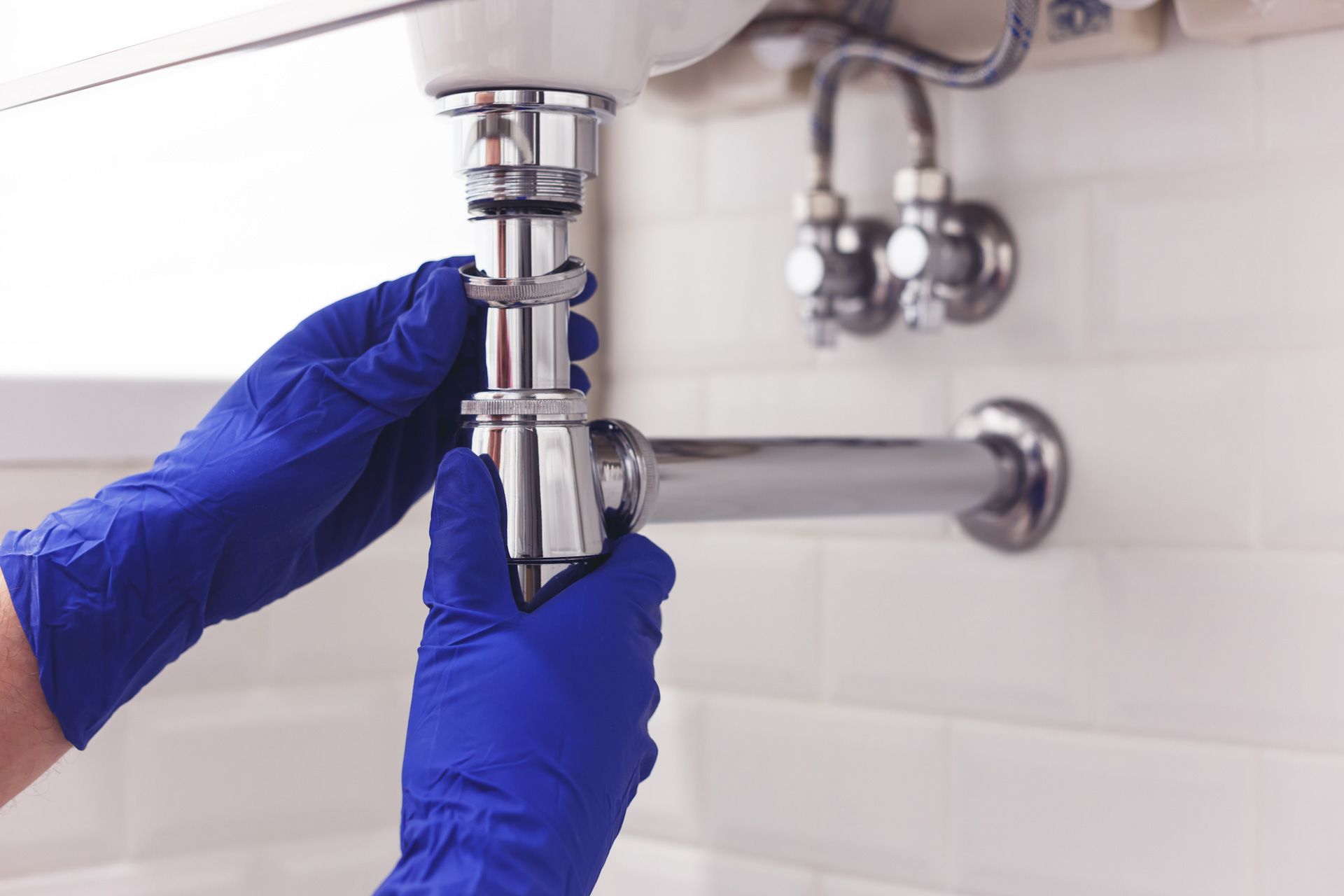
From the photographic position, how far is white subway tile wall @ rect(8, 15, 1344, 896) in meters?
0.62

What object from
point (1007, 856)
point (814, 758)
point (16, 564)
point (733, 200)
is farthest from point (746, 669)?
point (16, 564)

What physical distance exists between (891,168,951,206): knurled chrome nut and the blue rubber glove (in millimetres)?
287

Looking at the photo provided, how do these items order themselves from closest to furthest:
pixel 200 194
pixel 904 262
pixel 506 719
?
pixel 506 719
pixel 904 262
pixel 200 194

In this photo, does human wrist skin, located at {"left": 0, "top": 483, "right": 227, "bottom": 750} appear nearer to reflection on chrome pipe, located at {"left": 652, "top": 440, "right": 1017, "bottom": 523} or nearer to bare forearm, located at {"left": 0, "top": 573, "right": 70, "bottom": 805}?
bare forearm, located at {"left": 0, "top": 573, "right": 70, "bottom": 805}

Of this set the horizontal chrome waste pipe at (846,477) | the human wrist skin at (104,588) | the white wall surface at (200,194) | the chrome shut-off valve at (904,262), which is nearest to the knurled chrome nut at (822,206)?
the chrome shut-off valve at (904,262)

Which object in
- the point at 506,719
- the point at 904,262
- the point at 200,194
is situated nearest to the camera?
the point at 506,719

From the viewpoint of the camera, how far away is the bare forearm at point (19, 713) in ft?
1.82

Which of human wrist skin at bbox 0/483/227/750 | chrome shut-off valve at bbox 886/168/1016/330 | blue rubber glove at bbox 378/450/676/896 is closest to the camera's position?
blue rubber glove at bbox 378/450/676/896

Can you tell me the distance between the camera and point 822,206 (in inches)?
28.3

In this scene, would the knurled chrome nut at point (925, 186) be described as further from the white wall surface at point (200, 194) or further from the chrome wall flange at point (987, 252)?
the white wall surface at point (200, 194)

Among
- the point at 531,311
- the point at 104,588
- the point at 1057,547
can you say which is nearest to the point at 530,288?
the point at 531,311

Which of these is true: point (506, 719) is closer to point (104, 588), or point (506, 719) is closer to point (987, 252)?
point (104, 588)

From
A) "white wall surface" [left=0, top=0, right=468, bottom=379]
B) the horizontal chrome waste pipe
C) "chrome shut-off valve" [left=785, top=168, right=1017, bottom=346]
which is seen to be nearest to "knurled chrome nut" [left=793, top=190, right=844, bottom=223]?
"chrome shut-off valve" [left=785, top=168, right=1017, bottom=346]

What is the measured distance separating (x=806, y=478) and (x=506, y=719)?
0.16m
